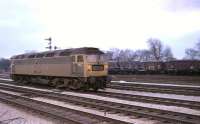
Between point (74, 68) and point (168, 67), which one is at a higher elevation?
point (168, 67)

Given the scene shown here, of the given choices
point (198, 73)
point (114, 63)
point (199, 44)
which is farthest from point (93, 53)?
point (199, 44)

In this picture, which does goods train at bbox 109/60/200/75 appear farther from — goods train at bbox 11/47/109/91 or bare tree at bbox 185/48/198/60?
bare tree at bbox 185/48/198/60

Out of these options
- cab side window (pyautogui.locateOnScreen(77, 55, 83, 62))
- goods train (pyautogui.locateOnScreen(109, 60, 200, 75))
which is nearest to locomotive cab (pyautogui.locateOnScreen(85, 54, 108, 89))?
cab side window (pyautogui.locateOnScreen(77, 55, 83, 62))

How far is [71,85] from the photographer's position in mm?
24766

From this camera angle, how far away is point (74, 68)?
78.3 feet

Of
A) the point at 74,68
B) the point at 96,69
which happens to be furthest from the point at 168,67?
the point at 74,68

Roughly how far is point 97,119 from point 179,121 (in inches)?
114

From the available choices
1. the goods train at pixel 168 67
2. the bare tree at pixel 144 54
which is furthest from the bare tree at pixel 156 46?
the goods train at pixel 168 67

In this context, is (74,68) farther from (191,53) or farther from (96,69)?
(191,53)

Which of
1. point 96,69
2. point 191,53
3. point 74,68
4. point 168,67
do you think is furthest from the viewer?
point 191,53

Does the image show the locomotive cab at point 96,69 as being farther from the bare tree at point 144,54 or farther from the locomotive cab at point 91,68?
the bare tree at point 144,54

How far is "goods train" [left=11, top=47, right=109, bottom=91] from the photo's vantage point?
23.2 meters

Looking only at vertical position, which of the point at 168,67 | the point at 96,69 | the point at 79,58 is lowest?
the point at 96,69

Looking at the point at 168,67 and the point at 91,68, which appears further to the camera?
the point at 168,67
